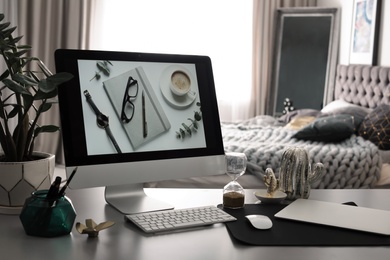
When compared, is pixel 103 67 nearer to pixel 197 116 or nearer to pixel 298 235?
pixel 197 116

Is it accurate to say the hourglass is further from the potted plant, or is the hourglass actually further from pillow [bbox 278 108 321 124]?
pillow [bbox 278 108 321 124]

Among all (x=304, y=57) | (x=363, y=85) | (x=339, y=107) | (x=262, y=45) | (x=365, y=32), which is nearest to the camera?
(x=339, y=107)

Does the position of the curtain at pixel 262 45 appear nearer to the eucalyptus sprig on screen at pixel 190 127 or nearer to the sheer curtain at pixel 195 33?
the sheer curtain at pixel 195 33

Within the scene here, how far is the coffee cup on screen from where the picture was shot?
178cm

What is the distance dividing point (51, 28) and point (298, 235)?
4552 mm

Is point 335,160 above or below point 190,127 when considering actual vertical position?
below

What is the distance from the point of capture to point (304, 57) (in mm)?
5859

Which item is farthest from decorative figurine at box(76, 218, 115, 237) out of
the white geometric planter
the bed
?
the bed

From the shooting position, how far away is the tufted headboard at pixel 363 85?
4.47 m

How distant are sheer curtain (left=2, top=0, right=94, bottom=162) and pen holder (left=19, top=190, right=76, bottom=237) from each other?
4.19m

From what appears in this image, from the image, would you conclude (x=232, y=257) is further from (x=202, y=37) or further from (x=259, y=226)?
(x=202, y=37)

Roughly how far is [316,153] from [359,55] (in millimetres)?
2017

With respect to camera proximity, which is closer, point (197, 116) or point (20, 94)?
point (20, 94)

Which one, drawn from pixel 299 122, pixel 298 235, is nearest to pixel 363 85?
pixel 299 122
